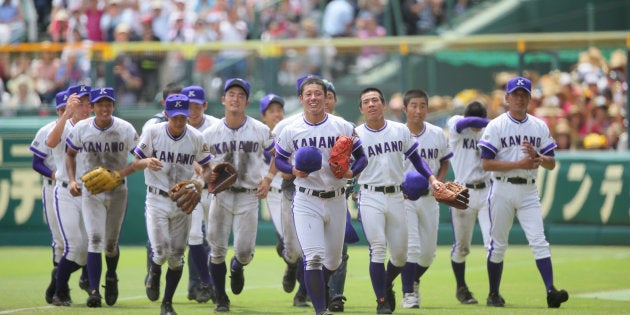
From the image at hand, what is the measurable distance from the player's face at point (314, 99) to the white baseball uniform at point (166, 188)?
1.46m

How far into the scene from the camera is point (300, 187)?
34.5 feet

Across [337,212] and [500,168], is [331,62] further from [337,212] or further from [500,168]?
[337,212]

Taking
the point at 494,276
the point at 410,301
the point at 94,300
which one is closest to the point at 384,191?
the point at 410,301

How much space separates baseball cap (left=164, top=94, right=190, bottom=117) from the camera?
36.1ft

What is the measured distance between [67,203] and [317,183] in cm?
326

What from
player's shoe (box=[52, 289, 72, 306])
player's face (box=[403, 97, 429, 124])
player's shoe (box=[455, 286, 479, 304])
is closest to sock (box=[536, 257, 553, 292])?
player's shoe (box=[455, 286, 479, 304])

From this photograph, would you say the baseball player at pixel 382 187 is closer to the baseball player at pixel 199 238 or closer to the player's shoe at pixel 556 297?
the player's shoe at pixel 556 297

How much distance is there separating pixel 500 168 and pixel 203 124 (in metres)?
3.38

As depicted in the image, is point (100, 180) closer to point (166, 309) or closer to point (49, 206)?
point (166, 309)

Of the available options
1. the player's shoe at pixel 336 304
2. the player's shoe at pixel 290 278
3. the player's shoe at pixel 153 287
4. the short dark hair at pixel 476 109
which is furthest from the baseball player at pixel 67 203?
the short dark hair at pixel 476 109

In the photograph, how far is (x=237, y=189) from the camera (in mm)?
11891

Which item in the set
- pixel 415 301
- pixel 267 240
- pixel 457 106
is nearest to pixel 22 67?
pixel 267 240

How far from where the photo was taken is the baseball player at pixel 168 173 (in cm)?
1107

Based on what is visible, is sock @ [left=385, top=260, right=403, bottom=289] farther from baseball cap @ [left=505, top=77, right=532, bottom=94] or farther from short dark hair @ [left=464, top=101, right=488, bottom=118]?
short dark hair @ [left=464, top=101, right=488, bottom=118]
